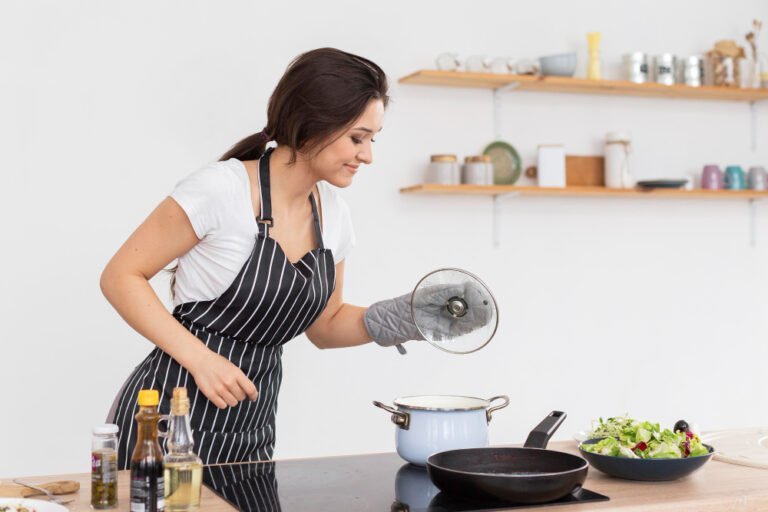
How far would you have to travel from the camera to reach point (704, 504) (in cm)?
150

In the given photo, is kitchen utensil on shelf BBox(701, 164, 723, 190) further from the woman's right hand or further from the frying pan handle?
the woman's right hand

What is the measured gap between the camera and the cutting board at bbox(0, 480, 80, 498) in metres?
1.47

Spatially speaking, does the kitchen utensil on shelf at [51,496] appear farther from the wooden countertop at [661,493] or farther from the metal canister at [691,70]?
the metal canister at [691,70]

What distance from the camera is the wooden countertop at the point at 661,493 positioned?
1446mm

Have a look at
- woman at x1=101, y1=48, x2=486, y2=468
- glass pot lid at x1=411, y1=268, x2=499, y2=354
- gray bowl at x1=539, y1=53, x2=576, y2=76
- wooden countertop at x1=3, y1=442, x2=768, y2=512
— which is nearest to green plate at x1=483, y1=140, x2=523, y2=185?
gray bowl at x1=539, y1=53, x2=576, y2=76

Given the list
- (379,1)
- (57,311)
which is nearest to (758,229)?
(379,1)

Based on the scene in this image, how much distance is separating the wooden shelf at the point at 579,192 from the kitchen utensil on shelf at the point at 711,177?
55mm

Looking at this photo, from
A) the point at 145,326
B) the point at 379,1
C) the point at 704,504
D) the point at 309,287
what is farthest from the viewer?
the point at 379,1

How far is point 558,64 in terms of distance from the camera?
3.71 m

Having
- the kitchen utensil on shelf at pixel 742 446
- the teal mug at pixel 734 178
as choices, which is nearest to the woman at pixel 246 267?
the kitchen utensil on shelf at pixel 742 446

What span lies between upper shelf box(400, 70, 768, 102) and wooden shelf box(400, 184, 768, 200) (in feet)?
1.36

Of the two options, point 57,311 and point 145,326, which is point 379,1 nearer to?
point 57,311

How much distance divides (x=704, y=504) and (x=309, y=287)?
941 mm

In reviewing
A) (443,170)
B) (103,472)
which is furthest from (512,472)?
(443,170)
